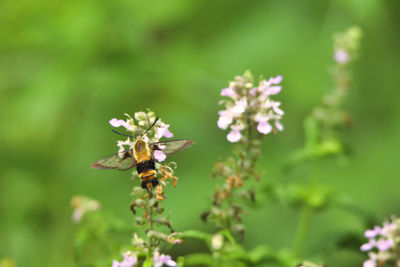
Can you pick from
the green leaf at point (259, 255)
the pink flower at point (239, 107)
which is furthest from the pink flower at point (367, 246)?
the pink flower at point (239, 107)

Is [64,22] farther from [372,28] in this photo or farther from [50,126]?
[372,28]

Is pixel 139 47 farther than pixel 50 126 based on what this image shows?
No

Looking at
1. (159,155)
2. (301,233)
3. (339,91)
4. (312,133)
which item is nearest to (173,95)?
(339,91)

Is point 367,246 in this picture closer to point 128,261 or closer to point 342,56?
point 128,261

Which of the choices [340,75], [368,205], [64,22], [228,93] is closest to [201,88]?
[64,22]

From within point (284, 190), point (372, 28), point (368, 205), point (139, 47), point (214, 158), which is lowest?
point (284, 190)

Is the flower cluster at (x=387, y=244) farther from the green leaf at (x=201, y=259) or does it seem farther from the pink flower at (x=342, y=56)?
the pink flower at (x=342, y=56)
